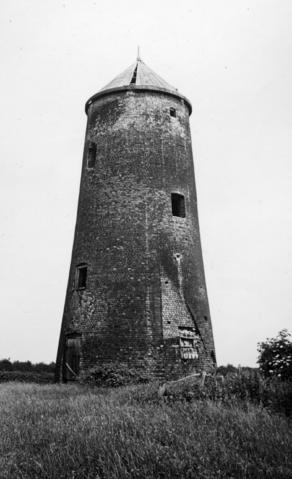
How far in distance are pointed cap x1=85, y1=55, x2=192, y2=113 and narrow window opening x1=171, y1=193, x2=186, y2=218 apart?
15.9 ft

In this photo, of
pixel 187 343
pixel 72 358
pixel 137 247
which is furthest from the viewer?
pixel 137 247

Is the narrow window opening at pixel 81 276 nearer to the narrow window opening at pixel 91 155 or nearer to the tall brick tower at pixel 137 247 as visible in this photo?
the tall brick tower at pixel 137 247

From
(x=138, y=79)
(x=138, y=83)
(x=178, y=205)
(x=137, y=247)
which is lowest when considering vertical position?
(x=137, y=247)

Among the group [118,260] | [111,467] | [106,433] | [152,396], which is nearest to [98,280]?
[118,260]

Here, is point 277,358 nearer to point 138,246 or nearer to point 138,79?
point 138,246

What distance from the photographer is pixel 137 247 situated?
16328 millimetres

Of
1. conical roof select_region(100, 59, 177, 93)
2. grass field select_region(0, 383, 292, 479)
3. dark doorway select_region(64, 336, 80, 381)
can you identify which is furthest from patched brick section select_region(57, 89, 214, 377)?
grass field select_region(0, 383, 292, 479)

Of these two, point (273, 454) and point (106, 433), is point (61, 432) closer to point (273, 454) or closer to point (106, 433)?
point (106, 433)

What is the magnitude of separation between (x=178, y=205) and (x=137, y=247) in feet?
9.46

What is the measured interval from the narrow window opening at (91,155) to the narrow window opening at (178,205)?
12.7ft

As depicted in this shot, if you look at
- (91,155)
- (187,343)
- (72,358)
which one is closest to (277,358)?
(187,343)

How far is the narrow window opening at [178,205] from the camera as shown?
17766 mm

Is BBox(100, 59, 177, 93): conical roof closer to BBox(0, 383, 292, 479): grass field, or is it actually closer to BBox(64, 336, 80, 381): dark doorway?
BBox(64, 336, 80, 381): dark doorway

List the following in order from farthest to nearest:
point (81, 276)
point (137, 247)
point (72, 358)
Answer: point (81, 276)
point (137, 247)
point (72, 358)
